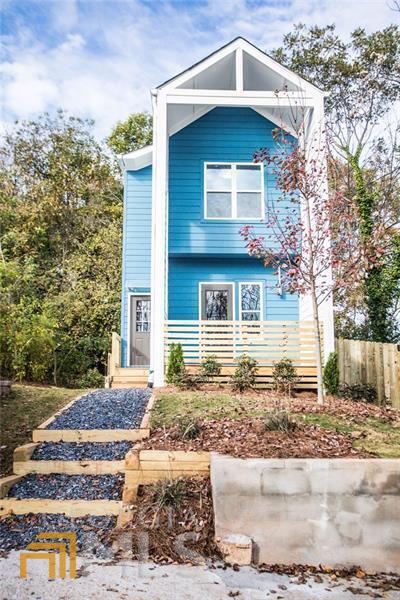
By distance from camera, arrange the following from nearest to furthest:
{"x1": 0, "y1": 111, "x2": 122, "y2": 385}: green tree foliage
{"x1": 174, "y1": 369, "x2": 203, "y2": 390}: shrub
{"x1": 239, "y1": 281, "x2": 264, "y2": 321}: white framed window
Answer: {"x1": 174, "y1": 369, "x2": 203, "y2": 390}: shrub → {"x1": 0, "y1": 111, "x2": 122, "y2": 385}: green tree foliage → {"x1": 239, "y1": 281, "x2": 264, "y2": 321}: white framed window

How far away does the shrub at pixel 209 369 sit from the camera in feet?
29.8

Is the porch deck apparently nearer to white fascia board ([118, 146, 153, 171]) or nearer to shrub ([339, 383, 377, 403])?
shrub ([339, 383, 377, 403])

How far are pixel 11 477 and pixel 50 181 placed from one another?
14600mm

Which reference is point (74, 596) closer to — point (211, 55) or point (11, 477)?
point (11, 477)

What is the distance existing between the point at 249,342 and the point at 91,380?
5.60m

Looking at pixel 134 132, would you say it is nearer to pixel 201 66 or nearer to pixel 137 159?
pixel 137 159

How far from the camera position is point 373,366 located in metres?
8.77

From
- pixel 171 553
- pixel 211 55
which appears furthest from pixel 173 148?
pixel 171 553

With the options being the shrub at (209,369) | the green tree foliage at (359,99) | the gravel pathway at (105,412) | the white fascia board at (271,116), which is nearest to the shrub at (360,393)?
the shrub at (209,369)

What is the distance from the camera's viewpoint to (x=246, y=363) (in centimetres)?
902

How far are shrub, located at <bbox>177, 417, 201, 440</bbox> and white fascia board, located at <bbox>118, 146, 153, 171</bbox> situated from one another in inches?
343

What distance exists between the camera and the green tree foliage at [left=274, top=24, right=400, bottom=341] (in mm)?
16453

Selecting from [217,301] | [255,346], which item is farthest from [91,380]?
[255,346]

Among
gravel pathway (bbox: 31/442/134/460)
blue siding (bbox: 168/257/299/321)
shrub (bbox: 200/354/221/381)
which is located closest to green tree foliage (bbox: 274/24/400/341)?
blue siding (bbox: 168/257/299/321)
